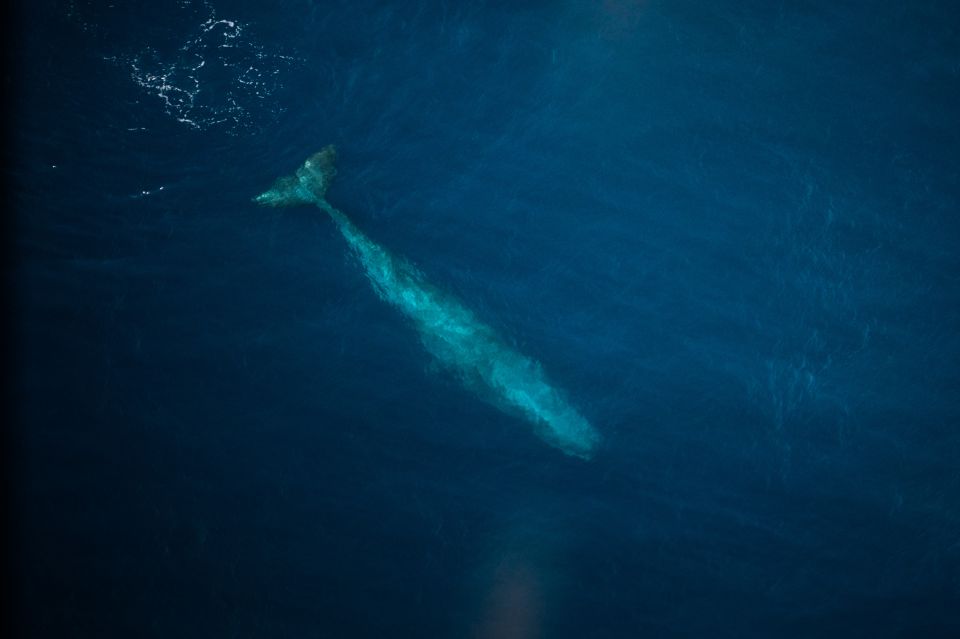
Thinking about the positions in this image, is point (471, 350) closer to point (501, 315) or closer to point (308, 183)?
point (501, 315)

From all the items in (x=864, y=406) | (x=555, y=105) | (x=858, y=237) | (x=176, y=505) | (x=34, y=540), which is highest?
(x=555, y=105)

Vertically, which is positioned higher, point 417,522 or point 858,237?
point 858,237

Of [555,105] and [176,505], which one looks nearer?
[176,505]

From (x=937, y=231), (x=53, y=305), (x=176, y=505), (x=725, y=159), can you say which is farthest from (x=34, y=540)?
(x=937, y=231)

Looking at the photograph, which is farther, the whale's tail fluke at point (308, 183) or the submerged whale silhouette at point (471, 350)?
the submerged whale silhouette at point (471, 350)

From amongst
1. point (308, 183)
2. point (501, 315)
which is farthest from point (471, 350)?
point (308, 183)

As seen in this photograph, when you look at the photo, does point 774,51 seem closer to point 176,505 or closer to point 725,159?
point 725,159
